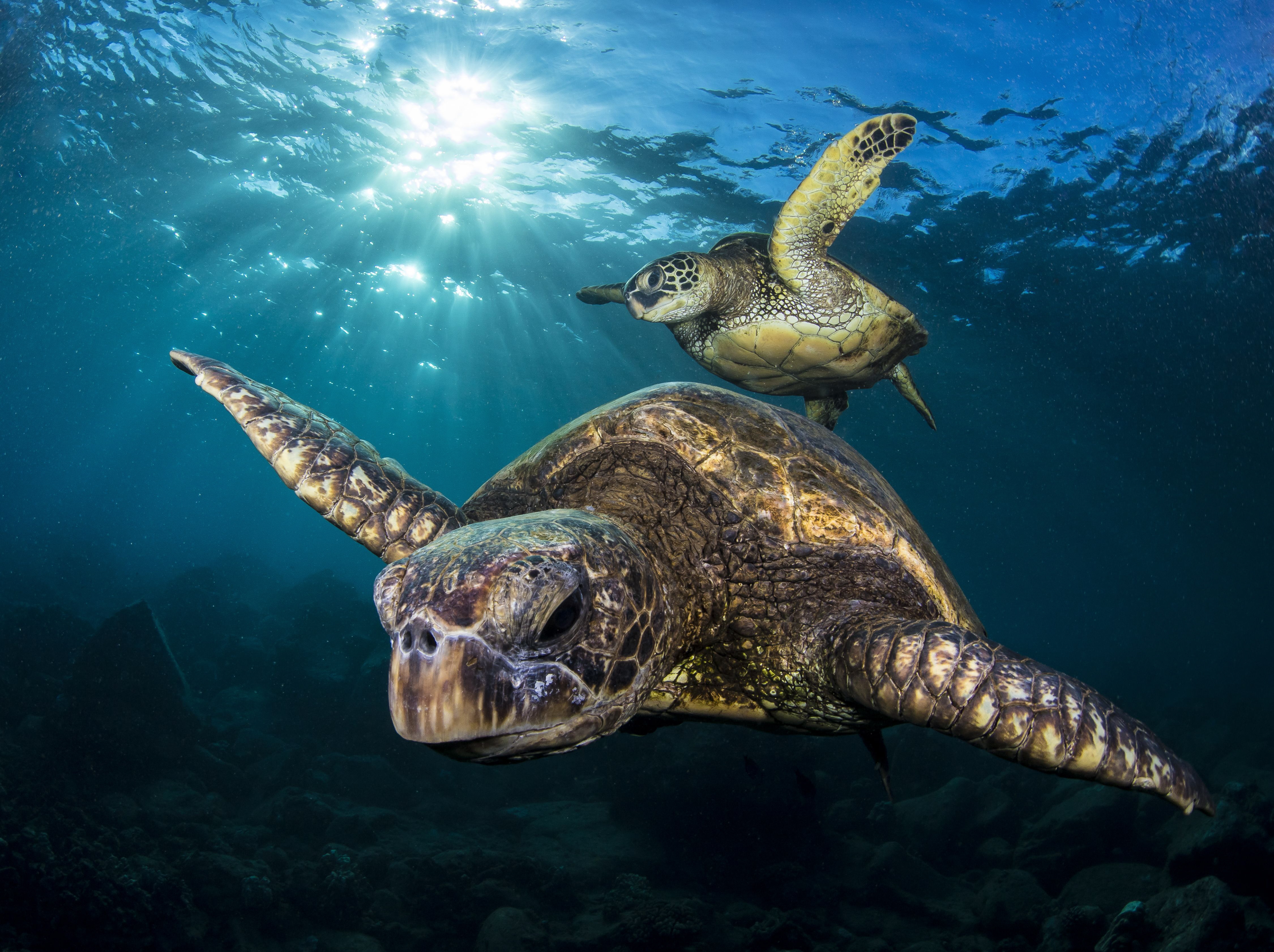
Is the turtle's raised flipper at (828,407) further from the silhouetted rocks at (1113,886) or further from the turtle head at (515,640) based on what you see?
the turtle head at (515,640)

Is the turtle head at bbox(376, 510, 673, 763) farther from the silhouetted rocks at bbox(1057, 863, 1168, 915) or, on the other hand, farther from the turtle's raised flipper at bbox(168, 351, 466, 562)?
the silhouetted rocks at bbox(1057, 863, 1168, 915)

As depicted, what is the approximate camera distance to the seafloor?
18.0 feet

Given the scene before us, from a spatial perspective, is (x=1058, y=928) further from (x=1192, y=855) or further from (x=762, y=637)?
(x=762, y=637)

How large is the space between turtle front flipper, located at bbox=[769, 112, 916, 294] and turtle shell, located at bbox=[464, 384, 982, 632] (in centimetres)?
290

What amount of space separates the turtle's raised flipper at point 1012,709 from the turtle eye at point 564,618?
3.36 ft

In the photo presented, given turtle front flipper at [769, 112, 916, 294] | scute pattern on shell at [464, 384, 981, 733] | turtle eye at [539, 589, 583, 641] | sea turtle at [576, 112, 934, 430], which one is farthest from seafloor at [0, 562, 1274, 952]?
turtle front flipper at [769, 112, 916, 294]

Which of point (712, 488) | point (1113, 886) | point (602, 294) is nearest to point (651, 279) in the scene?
point (602, 294)

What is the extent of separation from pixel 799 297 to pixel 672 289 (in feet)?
4.87

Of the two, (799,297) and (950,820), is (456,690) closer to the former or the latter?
(799,297)

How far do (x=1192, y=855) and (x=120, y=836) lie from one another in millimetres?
12299

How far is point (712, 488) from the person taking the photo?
2596 mm

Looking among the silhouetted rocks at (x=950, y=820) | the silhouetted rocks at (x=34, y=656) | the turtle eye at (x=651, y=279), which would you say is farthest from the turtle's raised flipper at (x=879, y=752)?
the silhouetted rocks at (x=34, y=656)

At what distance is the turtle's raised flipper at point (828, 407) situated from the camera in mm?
8453

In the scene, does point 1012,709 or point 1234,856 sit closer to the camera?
point 1012,709
